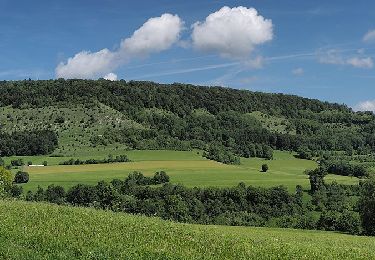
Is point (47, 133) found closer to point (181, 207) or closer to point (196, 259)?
point (181, 207)

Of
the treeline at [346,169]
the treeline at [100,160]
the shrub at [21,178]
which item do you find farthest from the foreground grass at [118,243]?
the treeline at [346,169]

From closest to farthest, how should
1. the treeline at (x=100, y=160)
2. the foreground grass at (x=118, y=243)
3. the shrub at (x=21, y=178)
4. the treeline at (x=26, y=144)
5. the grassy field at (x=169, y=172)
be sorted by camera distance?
the foreground grass at (x=118, y=243) → the shrub at (x=21, y=178) → the grassy field at (x=169, y=172) → the treeline at (x=100, y=160) → the treeline at (x=26, y=144)

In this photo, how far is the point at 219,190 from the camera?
122m

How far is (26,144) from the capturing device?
180 m

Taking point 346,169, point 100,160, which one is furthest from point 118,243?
point 346,169

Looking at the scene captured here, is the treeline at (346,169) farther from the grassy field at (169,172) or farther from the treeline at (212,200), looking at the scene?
the treeline at (212,200)

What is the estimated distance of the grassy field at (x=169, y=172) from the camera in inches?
5148

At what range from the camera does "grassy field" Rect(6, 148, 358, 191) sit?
429ft

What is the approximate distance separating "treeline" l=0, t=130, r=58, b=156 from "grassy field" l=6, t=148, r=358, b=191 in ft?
28.4

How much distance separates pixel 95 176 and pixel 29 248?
117016 mm

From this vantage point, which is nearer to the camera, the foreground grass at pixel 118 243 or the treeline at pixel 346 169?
the foreground grass at pixel 118 243

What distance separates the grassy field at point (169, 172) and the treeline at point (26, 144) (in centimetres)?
865

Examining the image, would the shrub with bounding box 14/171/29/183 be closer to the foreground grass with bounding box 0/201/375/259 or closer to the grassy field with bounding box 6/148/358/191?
the grassy field with bounding box 6/148/358/191

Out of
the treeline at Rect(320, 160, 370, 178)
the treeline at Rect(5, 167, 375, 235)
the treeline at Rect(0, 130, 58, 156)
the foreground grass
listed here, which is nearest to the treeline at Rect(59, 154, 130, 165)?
the treeline at Rect(0, 130, 58, 156)
